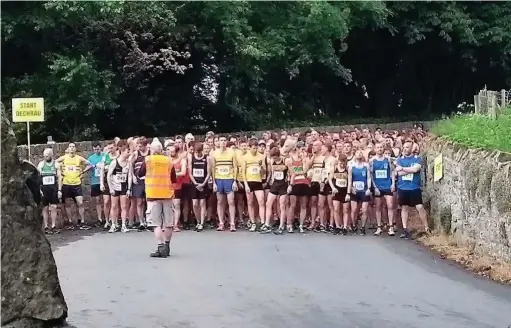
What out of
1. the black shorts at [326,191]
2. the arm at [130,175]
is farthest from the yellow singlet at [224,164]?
the black shorts at [326,191]

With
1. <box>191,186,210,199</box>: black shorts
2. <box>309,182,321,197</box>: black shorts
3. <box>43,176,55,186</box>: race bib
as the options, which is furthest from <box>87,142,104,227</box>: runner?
<box>309,182,321,197</box>: black shorts

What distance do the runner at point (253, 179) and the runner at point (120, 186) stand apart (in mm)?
2497

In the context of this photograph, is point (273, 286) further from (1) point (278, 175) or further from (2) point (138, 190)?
(2) point (138, 190)

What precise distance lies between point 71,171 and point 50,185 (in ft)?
2.06

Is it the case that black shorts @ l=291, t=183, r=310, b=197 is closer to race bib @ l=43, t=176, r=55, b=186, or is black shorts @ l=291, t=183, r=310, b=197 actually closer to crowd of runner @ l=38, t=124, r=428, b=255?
crowd of runner @ l=38, t=124, r=428, b=255

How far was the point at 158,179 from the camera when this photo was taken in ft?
47.8

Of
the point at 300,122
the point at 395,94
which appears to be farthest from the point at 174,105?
the point at 395,94

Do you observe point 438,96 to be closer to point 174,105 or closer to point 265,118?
point 265,118

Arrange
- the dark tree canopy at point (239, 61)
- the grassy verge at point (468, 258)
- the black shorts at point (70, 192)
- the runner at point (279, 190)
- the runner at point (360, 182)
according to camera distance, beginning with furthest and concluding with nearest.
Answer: the dark tree canopy at point (239, 61)
the black shorts at point (70, 192)
the runner at point (279, 190)
the runner at point (360, 182)
the grassy verge at point (468, 258)

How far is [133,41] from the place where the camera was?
28.4m

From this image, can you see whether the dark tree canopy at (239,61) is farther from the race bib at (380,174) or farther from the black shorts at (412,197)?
the black shorts at (412,197)

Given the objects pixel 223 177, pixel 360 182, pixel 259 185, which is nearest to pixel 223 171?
pixel 223 177

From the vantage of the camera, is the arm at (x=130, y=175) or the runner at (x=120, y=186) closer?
the arm at (x=130, y=175)

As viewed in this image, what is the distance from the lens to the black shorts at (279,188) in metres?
18.9
